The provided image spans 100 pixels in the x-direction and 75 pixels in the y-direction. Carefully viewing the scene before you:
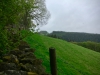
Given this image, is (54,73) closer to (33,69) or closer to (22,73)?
(33,69)

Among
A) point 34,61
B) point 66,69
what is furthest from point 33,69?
point 66,69

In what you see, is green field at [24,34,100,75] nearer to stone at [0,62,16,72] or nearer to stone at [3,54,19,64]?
stone at [3,54,19,64]

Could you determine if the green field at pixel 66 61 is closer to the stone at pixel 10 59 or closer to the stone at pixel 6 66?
the stone at pixel 10 59

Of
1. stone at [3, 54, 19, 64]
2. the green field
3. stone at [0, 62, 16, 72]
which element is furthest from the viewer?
the green field

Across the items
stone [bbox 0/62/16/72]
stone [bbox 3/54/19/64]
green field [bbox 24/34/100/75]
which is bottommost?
green field [bbox 24/34/100/75]

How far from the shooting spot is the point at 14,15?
37.5ft

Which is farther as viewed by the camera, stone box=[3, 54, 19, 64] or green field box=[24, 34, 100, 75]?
green field box=[24, 34, 100, 75]

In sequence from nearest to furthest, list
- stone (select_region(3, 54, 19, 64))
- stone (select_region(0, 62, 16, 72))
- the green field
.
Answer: stone (select_region(0, 62, 16, 72))
stone (select_region(3, 54, 19, 64))
the green field

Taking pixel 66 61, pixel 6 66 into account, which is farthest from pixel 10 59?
pixel 66 61

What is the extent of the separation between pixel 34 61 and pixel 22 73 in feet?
8.14

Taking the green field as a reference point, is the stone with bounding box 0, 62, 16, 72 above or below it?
above

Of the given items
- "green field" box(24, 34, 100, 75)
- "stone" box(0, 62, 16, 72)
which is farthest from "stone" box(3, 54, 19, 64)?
"green field" box(24, 34, 100, 75)

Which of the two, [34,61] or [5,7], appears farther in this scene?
[34,61]

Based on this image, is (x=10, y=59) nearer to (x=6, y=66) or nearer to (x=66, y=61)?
(x=6, y=66)
